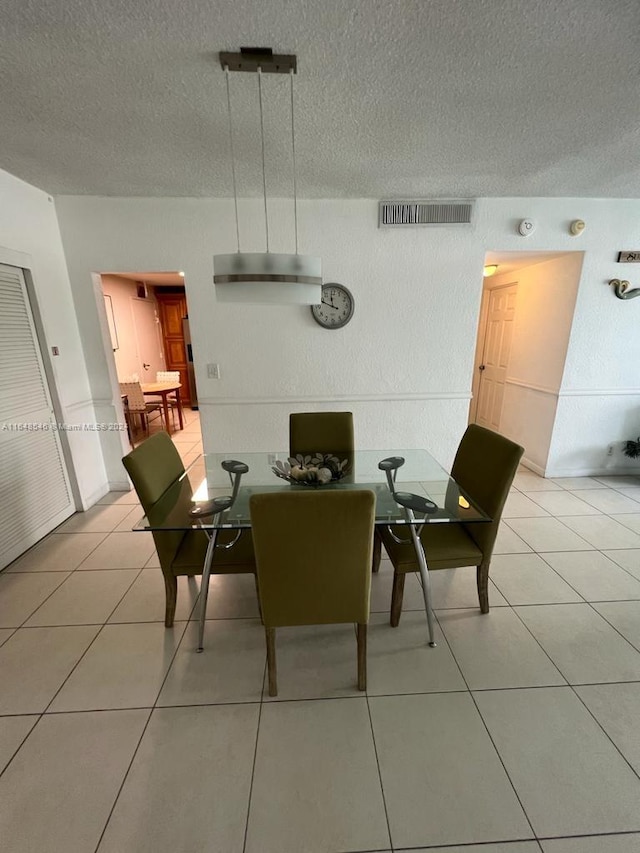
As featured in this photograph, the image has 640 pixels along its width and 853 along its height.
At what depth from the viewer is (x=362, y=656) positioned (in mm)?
1396

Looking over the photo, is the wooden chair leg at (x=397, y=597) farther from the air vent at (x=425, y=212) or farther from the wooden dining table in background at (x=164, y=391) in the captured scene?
the wooden dining table in background at (x=164, y=391)

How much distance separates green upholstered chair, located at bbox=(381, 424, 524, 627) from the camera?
160cm

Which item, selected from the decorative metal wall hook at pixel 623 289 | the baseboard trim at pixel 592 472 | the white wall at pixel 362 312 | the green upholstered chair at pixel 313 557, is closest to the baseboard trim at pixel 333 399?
the white wall at pixel 362 312

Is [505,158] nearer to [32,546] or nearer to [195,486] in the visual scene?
[195,486]

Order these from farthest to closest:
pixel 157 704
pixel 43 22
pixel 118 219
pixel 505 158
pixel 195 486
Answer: pixel 118 219 < pixel 505 158 < pixel 195 486 < pixel 157 704 < pixel 43 22

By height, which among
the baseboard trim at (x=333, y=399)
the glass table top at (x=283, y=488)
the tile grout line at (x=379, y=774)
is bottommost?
the tile grout line at (x=379, y=774)

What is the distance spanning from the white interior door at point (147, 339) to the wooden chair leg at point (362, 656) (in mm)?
5482

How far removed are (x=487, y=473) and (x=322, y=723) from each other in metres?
1.28

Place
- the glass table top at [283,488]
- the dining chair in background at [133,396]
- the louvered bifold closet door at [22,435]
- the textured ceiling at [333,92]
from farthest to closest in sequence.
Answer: the dining chair in background at [133,396] < the louvered bifold closet door at [22,435] < the glass table top at [283,488] < the textured ceiling at [333,92]

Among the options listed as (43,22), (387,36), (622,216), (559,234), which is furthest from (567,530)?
(43,22)

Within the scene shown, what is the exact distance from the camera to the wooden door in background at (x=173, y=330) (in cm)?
649

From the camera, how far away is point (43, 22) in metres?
1.19

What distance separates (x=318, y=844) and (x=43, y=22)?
278 centimetres

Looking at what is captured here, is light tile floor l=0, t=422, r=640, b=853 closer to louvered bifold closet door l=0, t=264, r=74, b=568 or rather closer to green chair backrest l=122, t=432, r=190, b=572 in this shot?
louvered bifold closet door l=0, t=264, r=74, b=568
